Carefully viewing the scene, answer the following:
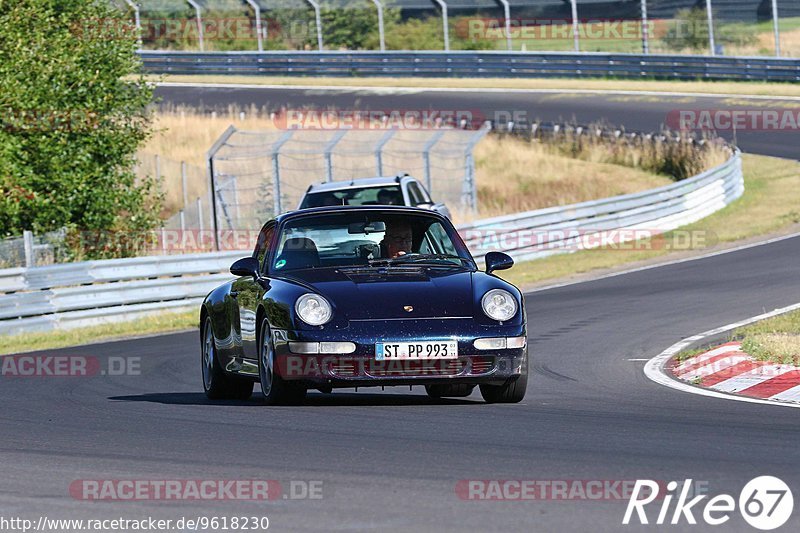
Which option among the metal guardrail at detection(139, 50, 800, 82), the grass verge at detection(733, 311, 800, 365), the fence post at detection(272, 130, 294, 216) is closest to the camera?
the grass verge at detection(733, 311, 800, 365)

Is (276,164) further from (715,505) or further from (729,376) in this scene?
(715,505)

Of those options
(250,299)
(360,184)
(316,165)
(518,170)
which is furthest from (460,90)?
(250,299)

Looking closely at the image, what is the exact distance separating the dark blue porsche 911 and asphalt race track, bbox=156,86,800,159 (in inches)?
1088

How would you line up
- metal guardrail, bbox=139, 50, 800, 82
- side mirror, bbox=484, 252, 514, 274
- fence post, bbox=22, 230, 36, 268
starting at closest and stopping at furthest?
side mirror, bbox=484, 252, 514, 274 < fence post, bbox=22, 230, 36, 268 < metal guardrail, bbox=139, 50, 800, 82

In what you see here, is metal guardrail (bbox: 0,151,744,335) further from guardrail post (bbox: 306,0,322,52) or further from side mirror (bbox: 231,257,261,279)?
guardrail post (bbox: 306,0,322,52)

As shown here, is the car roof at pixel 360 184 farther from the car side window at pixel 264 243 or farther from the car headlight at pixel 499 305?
the car headlight at pixel 499 305

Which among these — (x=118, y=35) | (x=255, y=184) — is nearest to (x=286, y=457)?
(x=118, y=35)

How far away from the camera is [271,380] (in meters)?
9.84

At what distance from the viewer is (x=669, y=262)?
77.0ft

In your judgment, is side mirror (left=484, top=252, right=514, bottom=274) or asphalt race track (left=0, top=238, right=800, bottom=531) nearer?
asphalt race track (left=0, top=238, right=800, bottom=531)

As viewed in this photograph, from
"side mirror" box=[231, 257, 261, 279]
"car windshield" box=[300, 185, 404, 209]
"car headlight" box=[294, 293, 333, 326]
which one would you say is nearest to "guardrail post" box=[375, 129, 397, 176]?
"car windshield" box=[300, 185, 404, 209]

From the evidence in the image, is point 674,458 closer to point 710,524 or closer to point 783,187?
point 710,524

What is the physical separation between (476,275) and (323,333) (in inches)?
50.8

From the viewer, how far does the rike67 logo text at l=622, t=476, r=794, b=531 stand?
5684 mm
